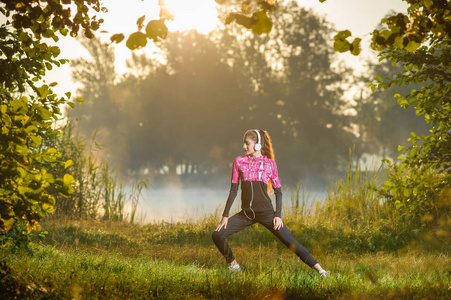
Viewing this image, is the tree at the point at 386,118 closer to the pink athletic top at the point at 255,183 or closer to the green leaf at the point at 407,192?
the green leaf at the point at 407,192

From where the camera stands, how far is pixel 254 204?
6.41 meters

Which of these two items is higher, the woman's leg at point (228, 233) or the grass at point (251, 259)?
the woman's leg at point (228, 233)

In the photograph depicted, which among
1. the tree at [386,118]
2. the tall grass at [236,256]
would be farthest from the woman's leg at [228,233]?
the tree at [386,118]

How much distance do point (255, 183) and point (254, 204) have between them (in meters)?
0.28

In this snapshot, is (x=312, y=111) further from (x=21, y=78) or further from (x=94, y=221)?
(x=21, y=78)

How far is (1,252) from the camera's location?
20.2 ft

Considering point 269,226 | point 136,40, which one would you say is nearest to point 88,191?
point 269,226

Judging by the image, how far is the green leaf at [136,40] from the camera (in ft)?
10.6

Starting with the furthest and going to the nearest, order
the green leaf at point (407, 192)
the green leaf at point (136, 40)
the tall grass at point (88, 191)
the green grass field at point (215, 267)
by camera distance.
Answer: the tall grass at point (88, 191) → the green leaf at point (407, 192) → the green grass field at point (215, 267) → the green leaf at point (136, 40)

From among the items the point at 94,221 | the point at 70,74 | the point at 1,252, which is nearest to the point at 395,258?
the point at 1,252

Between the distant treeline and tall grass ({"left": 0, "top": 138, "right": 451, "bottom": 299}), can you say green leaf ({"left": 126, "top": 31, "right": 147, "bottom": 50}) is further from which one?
the distant treeline

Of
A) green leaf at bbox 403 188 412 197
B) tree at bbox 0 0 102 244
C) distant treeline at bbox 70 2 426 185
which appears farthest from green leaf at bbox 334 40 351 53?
distant treeline at bbox 70 2 426 185

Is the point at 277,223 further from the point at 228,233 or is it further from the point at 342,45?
the point at 342,45

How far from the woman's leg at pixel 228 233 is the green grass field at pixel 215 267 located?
1.04ft
